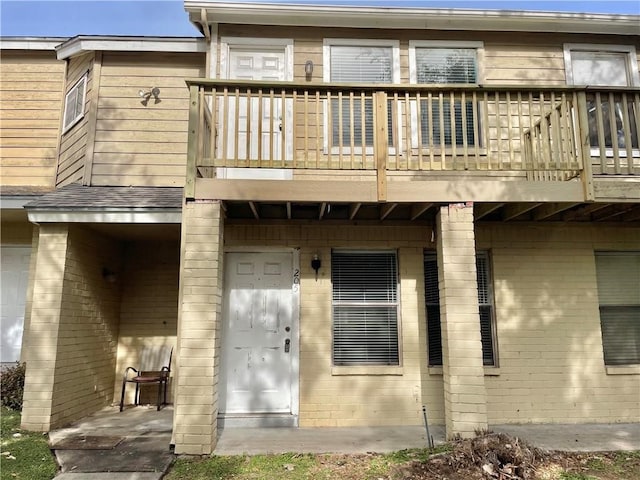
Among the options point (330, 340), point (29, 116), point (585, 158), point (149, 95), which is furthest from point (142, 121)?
point (585, 158)

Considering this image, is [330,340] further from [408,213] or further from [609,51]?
[609,51]

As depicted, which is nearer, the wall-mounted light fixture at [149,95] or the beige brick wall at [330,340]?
the beige brick wall at [330,340]

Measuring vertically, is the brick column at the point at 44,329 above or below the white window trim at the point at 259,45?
below

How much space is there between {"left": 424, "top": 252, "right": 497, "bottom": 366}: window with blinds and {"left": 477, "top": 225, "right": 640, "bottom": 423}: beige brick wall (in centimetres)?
11

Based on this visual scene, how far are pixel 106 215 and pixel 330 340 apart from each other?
10.6ft

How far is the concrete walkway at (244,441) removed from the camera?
4.09 metres

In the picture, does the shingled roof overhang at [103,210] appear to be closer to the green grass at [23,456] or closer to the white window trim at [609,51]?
the green grass at [23,456]

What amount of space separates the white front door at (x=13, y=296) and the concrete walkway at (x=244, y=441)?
7.93ft

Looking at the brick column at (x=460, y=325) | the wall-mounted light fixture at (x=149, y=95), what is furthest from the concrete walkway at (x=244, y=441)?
the wall-mounted light fixture at (x=149, y=95)

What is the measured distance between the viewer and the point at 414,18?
20.4ft

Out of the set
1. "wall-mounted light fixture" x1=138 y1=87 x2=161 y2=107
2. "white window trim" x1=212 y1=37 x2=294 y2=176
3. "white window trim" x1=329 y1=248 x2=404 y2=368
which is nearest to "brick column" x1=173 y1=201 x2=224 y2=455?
"white window trim" x1=329 y1=248 x2=404 y2=368

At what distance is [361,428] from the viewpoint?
5.27 metres

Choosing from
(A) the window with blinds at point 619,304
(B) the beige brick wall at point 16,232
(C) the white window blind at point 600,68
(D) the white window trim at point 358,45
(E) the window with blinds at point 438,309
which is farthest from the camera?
(B) the beige brick wall at point 16,232

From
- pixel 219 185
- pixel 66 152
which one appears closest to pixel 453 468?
pixel 219 185
